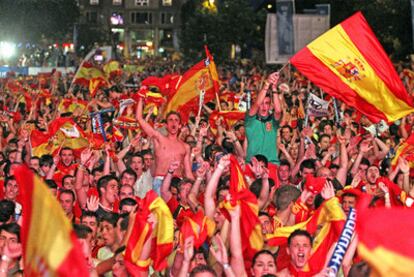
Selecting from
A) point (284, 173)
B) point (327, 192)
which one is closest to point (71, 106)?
point (284, 173)

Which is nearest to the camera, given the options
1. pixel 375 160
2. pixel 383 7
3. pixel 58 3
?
pixel 375 160

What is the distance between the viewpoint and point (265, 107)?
11.0 metres

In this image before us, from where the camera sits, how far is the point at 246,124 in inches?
436

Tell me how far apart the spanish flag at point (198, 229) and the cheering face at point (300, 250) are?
2.08 ft

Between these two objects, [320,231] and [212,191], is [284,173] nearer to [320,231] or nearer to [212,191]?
[212,191]

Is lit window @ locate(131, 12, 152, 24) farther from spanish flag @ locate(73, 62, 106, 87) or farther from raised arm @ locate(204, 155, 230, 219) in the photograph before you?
raised arm @ locate(204, 155, 230, 219)

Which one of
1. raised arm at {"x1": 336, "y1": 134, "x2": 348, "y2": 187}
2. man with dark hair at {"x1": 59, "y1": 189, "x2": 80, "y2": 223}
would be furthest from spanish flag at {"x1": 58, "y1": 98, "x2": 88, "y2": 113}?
man with dark hair at {"x1": 59, "y1": 189, "x2": 80, "y2": 223}

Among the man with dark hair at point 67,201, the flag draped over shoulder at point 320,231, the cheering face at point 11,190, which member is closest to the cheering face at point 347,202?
the flag draped over shoulder at point 320,231

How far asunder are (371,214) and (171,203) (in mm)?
5220

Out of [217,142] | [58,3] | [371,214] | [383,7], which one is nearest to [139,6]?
[58,3]

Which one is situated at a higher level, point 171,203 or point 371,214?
point 371,214

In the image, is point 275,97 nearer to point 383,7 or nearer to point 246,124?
point 246,124

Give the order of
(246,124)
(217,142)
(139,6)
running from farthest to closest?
(139,6) → (217,142) → (246,124)

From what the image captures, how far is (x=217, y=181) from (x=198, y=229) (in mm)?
914
